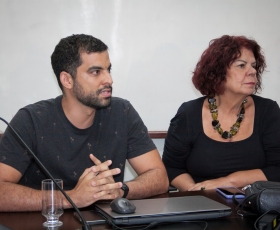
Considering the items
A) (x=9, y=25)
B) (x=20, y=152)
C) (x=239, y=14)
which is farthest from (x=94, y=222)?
(x=239, y=14)

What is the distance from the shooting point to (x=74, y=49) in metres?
1.96

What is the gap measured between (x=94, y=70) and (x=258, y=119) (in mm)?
942

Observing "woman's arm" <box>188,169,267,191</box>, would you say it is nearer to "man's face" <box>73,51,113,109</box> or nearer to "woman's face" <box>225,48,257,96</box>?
"woman's face" <box>225,48,257,96</box>

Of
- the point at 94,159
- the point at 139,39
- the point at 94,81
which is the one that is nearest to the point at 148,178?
the point at 94,159

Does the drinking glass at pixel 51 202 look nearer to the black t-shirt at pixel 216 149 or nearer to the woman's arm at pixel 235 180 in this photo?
the woman's arm at pixel 235 180

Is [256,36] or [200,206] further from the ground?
[256,36]

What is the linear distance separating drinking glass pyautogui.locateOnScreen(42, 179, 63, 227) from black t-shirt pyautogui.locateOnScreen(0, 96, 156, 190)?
431mm

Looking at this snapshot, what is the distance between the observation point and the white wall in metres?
2.55

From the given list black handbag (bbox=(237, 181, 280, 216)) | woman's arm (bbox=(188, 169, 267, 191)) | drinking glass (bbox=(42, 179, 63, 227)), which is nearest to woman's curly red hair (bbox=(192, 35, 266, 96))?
woman's arm (bbox=(188, 169, 267, 191))

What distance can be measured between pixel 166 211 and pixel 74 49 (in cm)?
93

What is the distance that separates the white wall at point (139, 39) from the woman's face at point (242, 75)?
441mm

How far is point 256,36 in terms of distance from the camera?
293 centimetres

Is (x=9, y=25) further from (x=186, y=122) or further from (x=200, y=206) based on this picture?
(x=200, y=206)

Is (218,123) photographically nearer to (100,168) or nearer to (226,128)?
(226,128)
